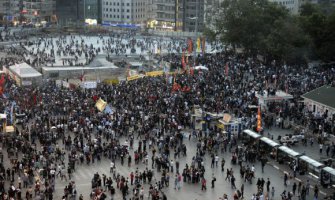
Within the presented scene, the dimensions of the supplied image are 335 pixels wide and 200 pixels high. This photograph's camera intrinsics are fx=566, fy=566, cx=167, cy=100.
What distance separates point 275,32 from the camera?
7888cm

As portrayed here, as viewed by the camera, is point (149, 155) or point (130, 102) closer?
point (149, 155)

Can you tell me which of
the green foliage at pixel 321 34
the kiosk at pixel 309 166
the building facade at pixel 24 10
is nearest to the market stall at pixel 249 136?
the kiosk at pixel 309 166

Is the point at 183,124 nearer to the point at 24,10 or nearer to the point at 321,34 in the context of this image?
the point at 321,34

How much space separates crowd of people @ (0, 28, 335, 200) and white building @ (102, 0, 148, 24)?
92.5 meters

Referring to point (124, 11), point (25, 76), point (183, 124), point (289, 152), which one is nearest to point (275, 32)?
point (183, 124)

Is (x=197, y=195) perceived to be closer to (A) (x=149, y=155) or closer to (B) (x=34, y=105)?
(A) (x=149, y=155)

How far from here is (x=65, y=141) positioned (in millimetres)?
43812

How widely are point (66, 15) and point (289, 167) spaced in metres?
138

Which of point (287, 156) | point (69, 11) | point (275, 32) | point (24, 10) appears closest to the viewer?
point (287, 156)

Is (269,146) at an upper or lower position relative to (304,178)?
upper

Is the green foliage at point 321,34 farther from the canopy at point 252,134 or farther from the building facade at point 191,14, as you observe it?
Result: the building facade at point 191,14

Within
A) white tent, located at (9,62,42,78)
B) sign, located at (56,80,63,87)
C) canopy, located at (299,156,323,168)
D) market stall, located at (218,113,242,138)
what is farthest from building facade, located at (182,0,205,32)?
canopy, located at (299,156,323,168)

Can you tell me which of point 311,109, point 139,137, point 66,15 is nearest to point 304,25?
point 311,109

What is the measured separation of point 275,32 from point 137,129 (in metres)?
37.1
